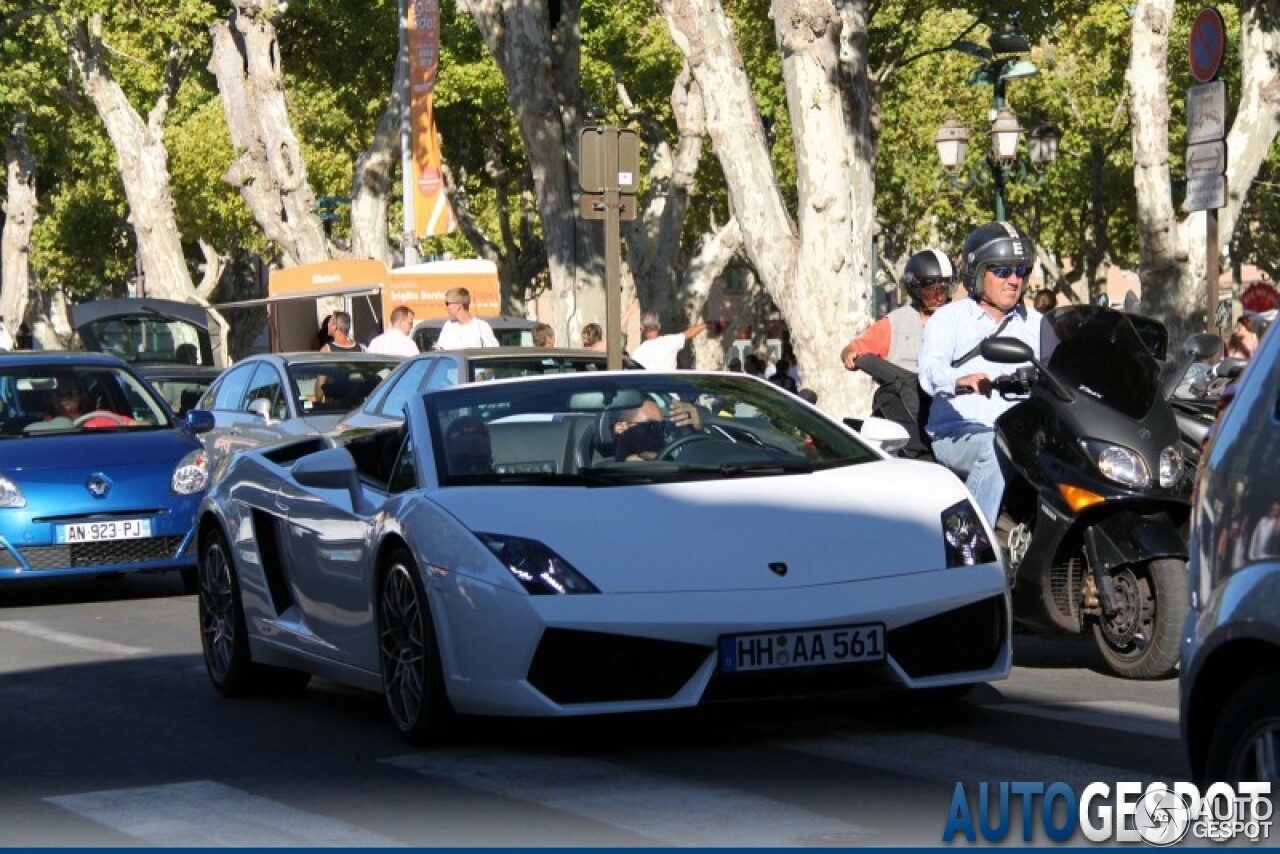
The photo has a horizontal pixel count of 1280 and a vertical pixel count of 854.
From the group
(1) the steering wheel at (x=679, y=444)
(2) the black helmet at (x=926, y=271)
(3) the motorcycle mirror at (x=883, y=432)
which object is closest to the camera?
(1) the steering wheel at (x=679, y=444)

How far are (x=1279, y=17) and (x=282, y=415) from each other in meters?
10.9

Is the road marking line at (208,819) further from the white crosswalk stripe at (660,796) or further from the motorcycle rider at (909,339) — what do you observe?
the motorcycle rider at (909,339)

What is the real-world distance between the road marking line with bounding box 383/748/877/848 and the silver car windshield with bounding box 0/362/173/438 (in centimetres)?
854

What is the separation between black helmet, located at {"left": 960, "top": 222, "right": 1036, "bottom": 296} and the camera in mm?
10734

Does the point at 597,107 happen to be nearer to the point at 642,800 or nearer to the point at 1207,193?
the point at 1207,193

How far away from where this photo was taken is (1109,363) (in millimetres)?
10148

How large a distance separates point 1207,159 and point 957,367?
16.4 ft

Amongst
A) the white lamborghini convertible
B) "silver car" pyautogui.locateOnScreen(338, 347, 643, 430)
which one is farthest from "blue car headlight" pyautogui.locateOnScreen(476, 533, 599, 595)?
"silver car" pyautogui.locateOnScreen(338, 347, 643, 430)

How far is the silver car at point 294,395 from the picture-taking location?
19.6 meters

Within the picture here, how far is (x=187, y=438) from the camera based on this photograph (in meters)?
16.4

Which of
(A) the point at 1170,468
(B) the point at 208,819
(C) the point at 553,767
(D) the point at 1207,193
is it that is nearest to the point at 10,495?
(D) the point at 1207,193

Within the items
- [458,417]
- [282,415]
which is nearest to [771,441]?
[458,417]

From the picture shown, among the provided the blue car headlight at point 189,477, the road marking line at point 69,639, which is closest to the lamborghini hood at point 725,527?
the road marking line at point 69,639

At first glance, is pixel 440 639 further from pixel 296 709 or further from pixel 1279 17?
pixel 1279 17
